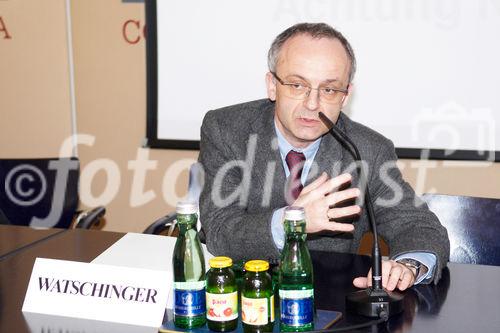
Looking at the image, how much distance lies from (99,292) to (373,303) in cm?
56

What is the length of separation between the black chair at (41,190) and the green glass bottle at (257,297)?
6.48 feet

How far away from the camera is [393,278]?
1.59m

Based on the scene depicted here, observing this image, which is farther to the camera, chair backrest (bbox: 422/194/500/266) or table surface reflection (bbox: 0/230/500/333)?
chair backrest (bbox: 422/194/500/266)

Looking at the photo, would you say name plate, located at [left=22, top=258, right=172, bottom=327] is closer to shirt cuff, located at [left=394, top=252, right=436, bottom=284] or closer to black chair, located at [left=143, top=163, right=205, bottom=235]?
shirt cuff, located at [left=394, top=252, right=436, bottom=284]

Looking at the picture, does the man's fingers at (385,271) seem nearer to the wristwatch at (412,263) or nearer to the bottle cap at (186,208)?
the wristwatch at (412,263)

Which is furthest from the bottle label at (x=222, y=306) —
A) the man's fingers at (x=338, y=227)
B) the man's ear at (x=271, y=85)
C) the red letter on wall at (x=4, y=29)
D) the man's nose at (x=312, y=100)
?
the red letter on wall at (x=4, y=29)

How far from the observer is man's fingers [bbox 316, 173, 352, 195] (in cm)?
160

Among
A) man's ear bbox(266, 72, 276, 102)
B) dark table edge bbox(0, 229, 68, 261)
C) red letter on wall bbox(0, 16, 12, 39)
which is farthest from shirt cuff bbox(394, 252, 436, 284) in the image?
red letter on wall bbox(0, 16, 12, 39)

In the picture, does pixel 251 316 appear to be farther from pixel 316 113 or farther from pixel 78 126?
pixel 78 126

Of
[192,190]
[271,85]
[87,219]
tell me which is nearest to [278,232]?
[271,85]

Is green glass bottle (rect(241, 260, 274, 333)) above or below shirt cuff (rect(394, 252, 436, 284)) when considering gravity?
above

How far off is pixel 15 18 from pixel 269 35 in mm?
1493

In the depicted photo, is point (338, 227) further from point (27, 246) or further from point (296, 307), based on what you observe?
point (27, 246)

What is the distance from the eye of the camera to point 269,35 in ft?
11.4
